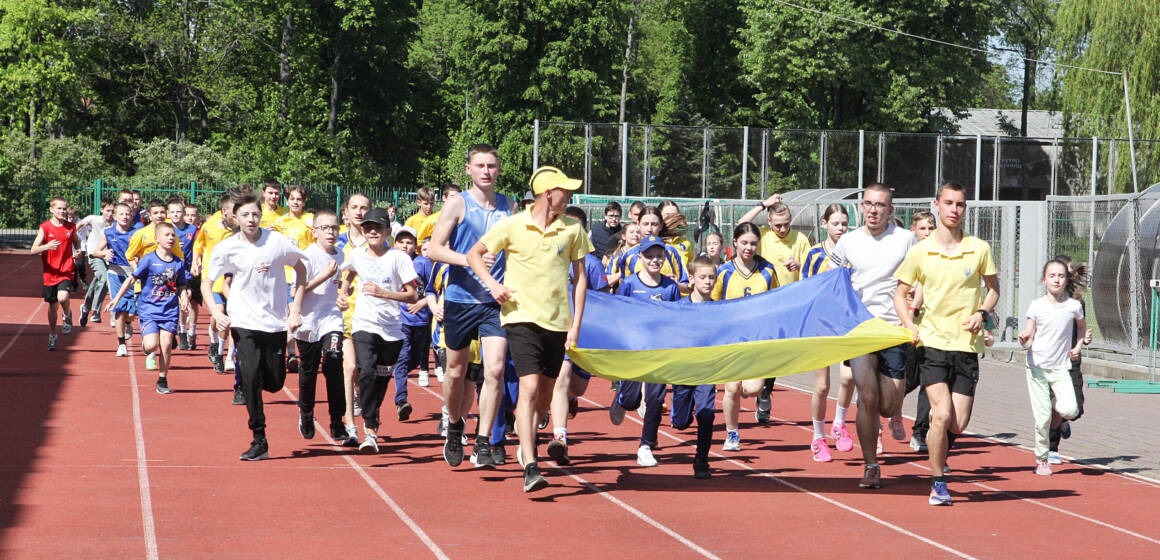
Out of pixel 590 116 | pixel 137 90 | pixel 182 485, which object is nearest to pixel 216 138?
pixel 137 90

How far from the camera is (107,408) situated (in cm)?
1223

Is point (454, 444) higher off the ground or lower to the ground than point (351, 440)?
higher

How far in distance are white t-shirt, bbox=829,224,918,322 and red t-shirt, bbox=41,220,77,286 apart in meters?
11.9

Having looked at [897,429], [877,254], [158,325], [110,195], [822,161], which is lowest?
[897,429]

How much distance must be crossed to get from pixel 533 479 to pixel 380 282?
8.54 feet

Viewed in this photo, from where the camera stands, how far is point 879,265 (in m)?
9.81

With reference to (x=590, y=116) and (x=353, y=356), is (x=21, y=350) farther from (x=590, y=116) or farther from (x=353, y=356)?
(x=590, y=116)

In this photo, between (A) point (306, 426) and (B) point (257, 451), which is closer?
(B) point (257, 451)

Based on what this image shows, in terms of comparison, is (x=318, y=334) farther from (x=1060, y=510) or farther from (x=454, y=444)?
(x=1060, y=510)

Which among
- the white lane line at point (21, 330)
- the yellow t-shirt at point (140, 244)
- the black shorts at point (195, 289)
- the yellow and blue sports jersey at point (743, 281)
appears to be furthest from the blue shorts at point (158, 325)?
the yellow and blue sports jersey at point (743, 281)

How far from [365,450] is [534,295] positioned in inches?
92.2

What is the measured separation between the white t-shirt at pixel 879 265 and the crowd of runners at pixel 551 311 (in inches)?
0.4

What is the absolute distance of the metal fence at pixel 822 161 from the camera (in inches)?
1490

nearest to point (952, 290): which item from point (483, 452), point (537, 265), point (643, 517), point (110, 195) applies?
point (643, 517)
